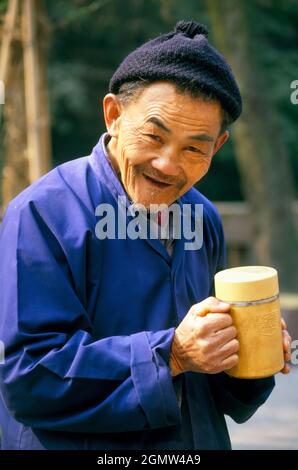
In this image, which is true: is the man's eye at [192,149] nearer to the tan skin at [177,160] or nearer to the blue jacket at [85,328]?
the tan skin at [177,160]

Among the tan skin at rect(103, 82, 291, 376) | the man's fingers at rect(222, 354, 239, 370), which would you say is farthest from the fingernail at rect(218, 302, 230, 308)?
the man's fingers at rect(222, 354, 239, 370)

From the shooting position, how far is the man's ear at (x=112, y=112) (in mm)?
2123

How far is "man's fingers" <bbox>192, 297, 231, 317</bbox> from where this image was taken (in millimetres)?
1936

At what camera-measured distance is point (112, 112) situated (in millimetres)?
2141

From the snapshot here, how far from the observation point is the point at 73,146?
14188 mm

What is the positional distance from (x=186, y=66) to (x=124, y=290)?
55cm

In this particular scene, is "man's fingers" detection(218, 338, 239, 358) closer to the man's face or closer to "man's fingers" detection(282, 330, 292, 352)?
"man's fingers" detection(282, 330, 292, 352)

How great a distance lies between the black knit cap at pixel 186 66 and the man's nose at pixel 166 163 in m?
0.17

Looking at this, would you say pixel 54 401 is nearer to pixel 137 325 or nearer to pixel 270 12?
pixel 137 325

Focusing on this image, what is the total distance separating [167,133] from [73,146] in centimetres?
1231

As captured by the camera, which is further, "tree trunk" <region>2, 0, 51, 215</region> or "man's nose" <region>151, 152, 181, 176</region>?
"tree trunk" <region>2, 0, 51, 215</region>

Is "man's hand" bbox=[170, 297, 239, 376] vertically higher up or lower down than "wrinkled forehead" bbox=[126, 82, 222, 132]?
lower down

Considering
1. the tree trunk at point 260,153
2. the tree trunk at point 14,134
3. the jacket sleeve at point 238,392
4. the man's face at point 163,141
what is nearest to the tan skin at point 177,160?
the man's face at point 163,141

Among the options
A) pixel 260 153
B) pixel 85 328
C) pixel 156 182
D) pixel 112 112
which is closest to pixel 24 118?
pixel 112 112
